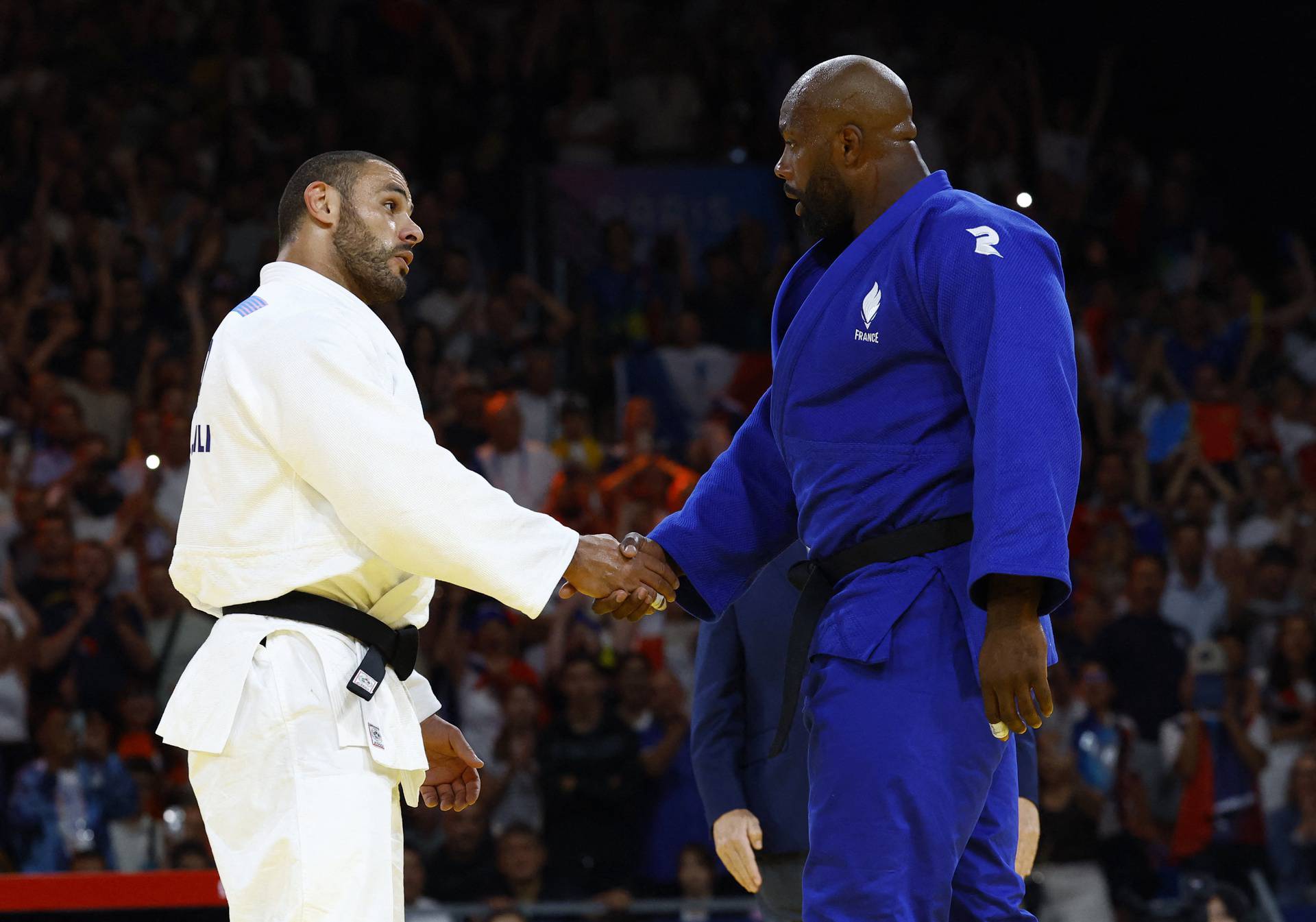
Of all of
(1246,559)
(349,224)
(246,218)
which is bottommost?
(1246,559)

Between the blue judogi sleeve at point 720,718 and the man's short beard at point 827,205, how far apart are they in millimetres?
1247

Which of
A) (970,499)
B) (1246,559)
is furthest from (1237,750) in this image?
(970,499)

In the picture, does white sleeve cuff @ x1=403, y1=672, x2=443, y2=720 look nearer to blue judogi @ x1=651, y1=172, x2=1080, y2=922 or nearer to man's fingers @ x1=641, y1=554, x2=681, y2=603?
man's fingers @ x1=641, y1=554, x2=681, y2=603

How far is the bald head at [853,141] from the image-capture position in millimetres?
3322

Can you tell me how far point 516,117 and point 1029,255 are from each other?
8620mm

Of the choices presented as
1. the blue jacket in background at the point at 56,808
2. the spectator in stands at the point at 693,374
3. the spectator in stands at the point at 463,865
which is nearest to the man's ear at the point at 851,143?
the spectator in stands at the point at 463,865

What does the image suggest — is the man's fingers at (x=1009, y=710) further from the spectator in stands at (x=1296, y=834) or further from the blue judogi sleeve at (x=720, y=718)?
the spectator in stands at (x=1296, y=834)

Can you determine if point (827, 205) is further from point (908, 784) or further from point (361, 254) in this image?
point (908, 784)

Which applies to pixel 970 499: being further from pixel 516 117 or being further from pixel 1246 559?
pixel 516 117

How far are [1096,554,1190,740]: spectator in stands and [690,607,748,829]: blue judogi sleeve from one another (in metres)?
4.15

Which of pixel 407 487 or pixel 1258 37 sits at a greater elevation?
pixel 1258 37

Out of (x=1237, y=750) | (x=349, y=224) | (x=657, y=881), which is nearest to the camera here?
(x=349, y=224)

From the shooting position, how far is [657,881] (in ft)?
23.5

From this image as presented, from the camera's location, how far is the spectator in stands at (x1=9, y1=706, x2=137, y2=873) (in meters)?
6.91
